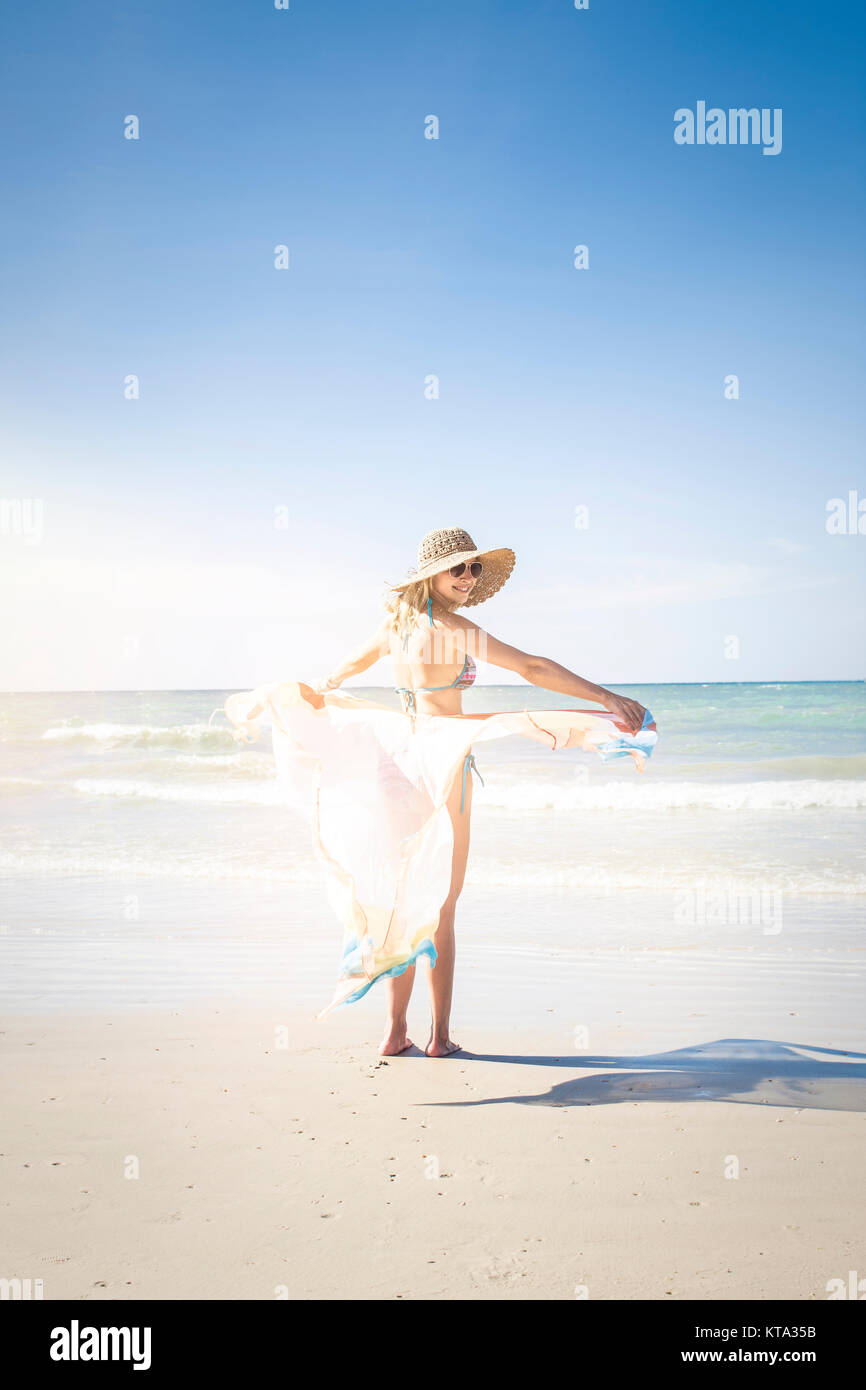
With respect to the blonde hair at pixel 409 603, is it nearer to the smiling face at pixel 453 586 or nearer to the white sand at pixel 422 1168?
the smiling face at pixel 453 586

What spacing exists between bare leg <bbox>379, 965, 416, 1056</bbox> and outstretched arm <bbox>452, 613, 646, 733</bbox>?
152cm

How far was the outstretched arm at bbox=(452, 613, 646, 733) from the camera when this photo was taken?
3.91 metres

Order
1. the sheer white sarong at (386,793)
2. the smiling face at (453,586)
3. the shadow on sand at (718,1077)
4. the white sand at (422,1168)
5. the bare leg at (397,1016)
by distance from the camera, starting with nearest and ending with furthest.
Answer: the white sand at (422,1168) → the shadow on sand at (718,1077) → the sheer white sarong at (386,793) → the smiling face at (453,586) → the bare leg at (397,1016)

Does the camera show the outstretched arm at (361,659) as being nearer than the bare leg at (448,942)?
No

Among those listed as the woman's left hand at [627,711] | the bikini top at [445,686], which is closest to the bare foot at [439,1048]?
the bikini top at [445,686]

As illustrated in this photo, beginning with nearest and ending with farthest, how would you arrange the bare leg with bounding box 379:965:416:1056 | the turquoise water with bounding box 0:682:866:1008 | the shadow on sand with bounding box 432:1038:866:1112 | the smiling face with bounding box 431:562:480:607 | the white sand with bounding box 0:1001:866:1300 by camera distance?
1. the white sand with bounding box 0:1001:866:1300
2. the shadow on sand with bounding box 432:1038:866:1112
3. the smiling face with bounding box 431:562:480:607
4. the bare leg with bounding box 379:965:416:1056
5. the turquoise water with bounding box 0:682:866:1008

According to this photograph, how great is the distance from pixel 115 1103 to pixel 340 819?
1485mm

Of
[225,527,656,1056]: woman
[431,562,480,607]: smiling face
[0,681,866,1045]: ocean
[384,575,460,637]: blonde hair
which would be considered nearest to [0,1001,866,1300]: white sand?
[225,527,656,1056]: woman

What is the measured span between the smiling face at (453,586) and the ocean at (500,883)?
5.30 feet

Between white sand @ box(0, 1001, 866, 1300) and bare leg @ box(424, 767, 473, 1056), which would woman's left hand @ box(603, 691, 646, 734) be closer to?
bare leg @ box(424, 767, 473, 1056)

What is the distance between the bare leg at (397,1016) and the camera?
4359mm

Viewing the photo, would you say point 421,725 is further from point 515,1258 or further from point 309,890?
point 309,890

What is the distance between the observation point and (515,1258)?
2.64 meters

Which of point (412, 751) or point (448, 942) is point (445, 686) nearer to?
point (412, 751)
